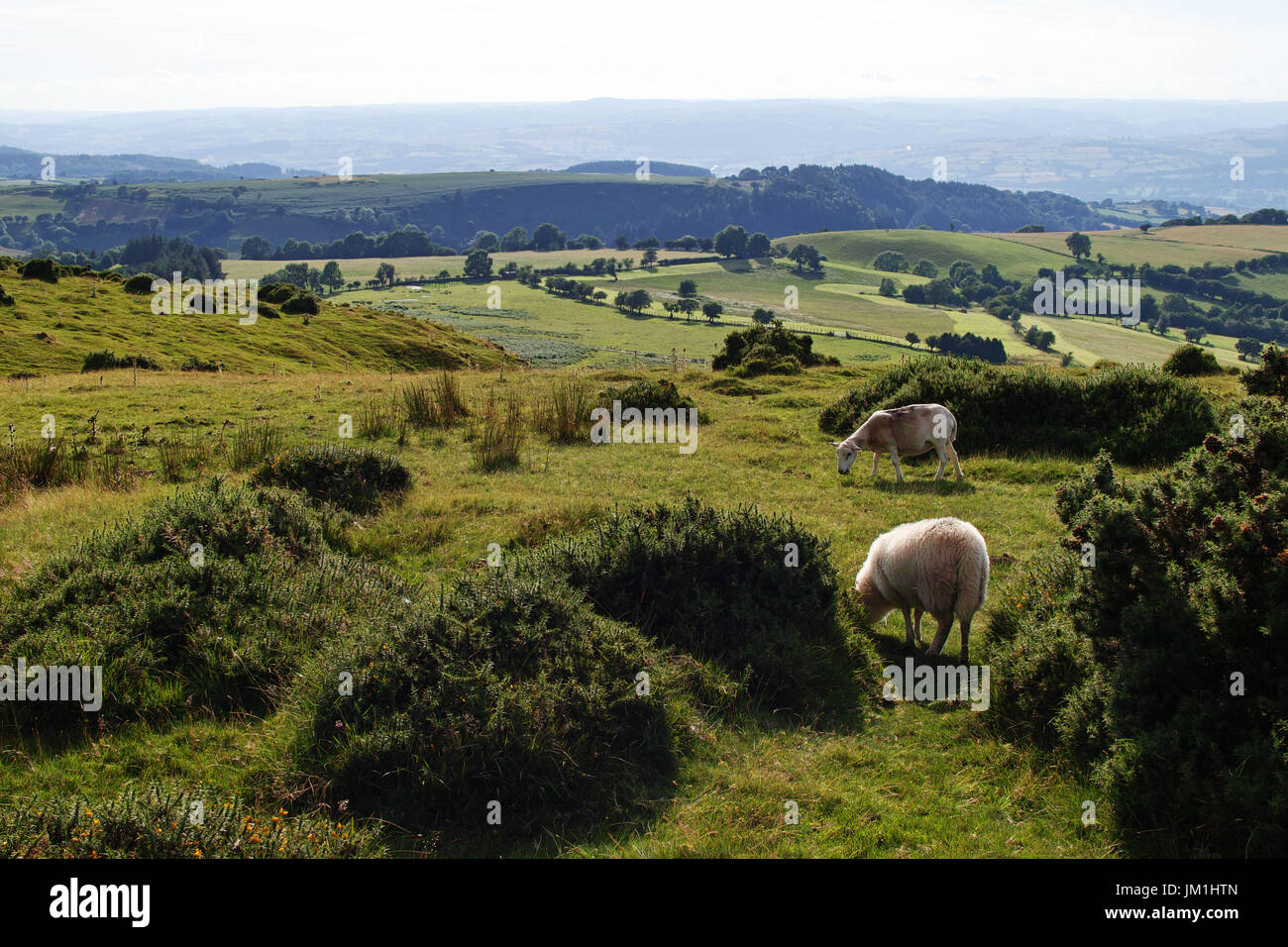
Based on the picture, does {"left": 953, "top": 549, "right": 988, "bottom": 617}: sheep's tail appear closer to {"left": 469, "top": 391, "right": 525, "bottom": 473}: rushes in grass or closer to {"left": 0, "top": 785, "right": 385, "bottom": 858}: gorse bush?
{"left": 0, "top": 785, "right": 385, "bottom": 858}: gorse bush

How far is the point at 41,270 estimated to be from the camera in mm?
52688

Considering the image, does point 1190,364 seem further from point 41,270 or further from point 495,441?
point 41,270

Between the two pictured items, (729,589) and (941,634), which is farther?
(729,589)

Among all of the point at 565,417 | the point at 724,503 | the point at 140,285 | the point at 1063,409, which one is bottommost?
the point at 724,503

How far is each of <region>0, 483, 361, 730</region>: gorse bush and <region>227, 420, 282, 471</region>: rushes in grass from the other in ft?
19.6

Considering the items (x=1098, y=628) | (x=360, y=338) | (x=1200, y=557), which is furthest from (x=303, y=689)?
(x=360, y=338)

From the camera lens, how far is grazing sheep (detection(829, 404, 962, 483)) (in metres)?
16.1

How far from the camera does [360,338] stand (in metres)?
57.5

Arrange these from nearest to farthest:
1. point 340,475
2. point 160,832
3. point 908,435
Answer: point 160,832
point 340,475
point 908,435

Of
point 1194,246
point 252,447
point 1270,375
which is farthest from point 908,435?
point 1194,246

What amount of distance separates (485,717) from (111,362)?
38.3 meters

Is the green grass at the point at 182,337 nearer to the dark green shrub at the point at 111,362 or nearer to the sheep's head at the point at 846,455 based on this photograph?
the dark green shrub at the point at 111,362

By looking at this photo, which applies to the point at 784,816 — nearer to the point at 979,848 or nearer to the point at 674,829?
the point at 674,829
